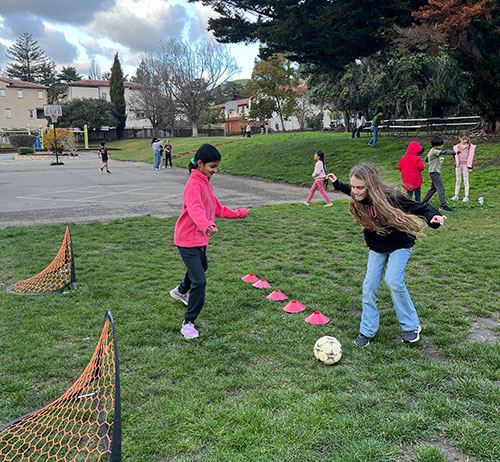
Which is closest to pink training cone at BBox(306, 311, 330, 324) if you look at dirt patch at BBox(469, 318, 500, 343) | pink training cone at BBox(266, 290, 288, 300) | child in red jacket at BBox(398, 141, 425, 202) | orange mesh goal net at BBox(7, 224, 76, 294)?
pink training cone at BBox(266, 290, 288, 300)

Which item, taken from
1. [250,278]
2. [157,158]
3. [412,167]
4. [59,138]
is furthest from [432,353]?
[59,138]

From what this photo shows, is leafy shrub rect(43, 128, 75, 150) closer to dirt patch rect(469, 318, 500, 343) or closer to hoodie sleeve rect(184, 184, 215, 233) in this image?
→ hoodie sleeve rect(184, 184, 215, 233)

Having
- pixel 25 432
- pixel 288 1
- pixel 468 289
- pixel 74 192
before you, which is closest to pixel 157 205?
pixel 74 192

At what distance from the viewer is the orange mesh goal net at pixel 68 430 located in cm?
281

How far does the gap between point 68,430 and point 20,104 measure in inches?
3282

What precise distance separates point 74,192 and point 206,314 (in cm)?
1342

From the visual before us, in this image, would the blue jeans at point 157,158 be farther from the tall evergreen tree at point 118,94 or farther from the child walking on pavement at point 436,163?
the tall evergreen tree at point 118,94

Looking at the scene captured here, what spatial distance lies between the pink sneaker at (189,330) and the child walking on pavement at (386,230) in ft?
5.42

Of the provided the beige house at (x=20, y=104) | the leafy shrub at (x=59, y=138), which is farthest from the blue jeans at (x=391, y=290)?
the beige house at (x=20, y=104)

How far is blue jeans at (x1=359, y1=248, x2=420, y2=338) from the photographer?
4094 mm

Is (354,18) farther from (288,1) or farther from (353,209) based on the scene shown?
(353,209)

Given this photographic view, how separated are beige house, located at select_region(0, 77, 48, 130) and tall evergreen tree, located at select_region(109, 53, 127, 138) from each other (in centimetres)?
1498

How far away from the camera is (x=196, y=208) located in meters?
4.28

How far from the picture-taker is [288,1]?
62.6 ft
